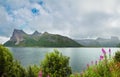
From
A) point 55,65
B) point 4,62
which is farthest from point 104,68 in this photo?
point 55,65

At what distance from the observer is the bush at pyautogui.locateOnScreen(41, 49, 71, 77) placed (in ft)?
126

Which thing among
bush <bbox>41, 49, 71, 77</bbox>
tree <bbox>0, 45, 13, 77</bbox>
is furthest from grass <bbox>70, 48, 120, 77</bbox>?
bush <bbox>41, 49, 71, 77</bbox>

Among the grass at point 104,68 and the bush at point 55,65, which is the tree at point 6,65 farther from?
the grass at point 104,68

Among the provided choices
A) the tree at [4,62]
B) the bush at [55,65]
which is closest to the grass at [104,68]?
the tree at [4,62]

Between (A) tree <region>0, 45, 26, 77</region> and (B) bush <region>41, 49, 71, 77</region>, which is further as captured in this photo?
(B) bush <region>41, 49, 71, 77</region>

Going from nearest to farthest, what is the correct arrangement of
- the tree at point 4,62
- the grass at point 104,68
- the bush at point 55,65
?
the grass at point 104,68
the tree at point 4,62
the bush at point 55,65

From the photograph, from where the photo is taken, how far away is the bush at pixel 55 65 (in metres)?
38.4

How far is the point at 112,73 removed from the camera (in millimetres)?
9227

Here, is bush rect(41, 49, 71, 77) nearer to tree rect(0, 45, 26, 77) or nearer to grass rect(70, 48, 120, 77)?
tree rect(0, 45, 26, 77)

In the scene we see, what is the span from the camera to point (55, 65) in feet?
127

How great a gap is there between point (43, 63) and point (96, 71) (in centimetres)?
2784

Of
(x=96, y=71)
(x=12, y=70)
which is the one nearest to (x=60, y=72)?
(x=12, y=70)

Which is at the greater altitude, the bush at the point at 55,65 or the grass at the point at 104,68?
the grass at the point at 104,68

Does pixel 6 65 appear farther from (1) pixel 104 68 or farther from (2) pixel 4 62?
(1) pixel 104 68
